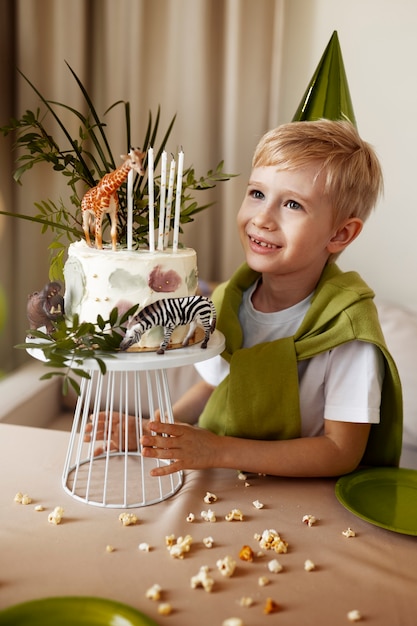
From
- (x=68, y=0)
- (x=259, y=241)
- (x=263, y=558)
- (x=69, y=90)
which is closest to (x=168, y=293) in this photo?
(x=259, y=241)

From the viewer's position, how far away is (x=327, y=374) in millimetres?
1227

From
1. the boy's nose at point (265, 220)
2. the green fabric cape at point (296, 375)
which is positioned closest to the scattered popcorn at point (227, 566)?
the green fabric cape at point (296, 375)

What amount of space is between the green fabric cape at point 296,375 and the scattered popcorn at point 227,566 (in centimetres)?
36

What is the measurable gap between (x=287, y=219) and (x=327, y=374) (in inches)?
11.5

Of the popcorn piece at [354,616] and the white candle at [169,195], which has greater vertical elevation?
the white candle at [169,195]

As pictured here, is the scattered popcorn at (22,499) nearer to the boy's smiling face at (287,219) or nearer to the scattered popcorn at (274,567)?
the scattered popcorn at (274,567)

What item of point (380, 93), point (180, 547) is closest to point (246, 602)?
point (180, 547)

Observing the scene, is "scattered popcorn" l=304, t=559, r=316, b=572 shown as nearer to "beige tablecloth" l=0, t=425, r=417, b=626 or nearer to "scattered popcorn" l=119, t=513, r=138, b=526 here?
"beige tablecloth" l=0, t=425, r=417, b=626

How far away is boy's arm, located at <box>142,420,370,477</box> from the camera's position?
3.52 ft

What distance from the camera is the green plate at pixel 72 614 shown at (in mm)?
752

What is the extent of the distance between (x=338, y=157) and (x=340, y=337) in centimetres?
32

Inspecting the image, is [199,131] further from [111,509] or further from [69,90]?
[111,509]

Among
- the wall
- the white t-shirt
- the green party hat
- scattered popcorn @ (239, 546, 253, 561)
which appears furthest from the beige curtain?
scattered popcorn @ (239, 546, 253, 561)

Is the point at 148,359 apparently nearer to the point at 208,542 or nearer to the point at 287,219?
the point at 208,542
